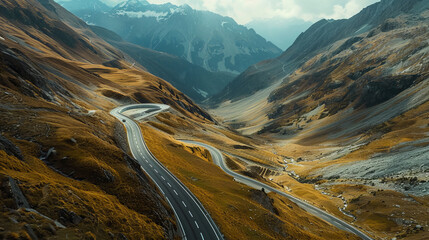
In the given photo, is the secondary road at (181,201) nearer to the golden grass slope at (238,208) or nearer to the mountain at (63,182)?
the golden grass slope at (238,208)

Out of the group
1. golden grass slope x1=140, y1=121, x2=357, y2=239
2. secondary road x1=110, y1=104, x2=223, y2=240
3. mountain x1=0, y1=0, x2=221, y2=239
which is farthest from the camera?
golden grass slope x1=140, y1=121, x2=357, y2=239

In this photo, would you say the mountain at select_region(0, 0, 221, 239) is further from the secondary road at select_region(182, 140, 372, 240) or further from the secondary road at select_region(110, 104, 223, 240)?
the secondary road at select_region(182, 140, 372, 240)

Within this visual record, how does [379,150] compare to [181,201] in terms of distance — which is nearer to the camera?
[181,201]

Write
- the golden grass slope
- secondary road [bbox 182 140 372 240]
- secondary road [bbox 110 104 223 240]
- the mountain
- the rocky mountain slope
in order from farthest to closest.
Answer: the rocky mountain slope, secondary road [bbox 182 140 372 240], the golden grass slope, secondary road [bbox 110 104 223 240], the mountain

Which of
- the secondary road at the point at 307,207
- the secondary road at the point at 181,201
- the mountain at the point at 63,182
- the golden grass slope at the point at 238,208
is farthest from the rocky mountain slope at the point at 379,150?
the mountain at the point at 63,182

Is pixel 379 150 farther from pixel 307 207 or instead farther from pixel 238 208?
pixel 238 208

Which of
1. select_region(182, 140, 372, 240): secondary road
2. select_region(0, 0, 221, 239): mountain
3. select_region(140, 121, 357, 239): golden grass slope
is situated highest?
select_region(0, 0, 221, 239): mountain

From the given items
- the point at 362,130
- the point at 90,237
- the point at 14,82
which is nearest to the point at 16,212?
the point at 90,237

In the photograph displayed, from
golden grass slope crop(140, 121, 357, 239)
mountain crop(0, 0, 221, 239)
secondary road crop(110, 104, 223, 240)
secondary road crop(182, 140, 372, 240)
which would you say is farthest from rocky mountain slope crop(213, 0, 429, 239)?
mountain crop(0, 0, 221, 239)

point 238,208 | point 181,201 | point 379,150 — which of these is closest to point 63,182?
point 181,201

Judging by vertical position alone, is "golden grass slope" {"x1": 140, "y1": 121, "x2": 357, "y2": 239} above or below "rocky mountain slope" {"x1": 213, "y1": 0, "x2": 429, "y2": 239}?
below

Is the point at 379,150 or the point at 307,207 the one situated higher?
the point at 379,150
